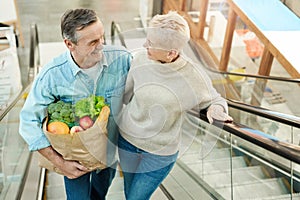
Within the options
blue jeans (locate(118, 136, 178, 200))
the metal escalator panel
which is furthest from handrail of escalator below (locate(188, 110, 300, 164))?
the metal escalator panel

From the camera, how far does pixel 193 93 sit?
2.33 metres

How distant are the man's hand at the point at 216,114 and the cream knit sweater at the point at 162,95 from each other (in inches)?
1.5

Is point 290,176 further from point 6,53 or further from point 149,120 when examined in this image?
point 6,53

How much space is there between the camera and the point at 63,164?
8.32ft

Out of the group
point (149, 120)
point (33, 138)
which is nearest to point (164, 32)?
point (149, 120)

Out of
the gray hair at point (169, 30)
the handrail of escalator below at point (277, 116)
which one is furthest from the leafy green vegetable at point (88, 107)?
the handrail of escalator below at point (277, 116)

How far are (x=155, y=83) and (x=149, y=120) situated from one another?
0.21 metres

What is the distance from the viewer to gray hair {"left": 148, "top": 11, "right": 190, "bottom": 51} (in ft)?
7.04

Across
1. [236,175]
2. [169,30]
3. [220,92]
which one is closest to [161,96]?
[169,30]

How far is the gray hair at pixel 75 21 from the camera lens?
→ 218 cm

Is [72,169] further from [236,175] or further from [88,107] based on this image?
[236,175]

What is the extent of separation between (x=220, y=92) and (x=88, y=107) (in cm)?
80

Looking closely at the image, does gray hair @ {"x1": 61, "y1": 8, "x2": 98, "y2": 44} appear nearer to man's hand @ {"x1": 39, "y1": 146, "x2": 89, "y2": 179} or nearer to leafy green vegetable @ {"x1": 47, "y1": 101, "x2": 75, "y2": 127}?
leafy green vegetable @ {"x1": 47, "y1": 101, "x2": 75, "y2": 127}

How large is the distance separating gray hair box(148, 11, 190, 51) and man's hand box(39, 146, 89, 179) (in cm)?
88
